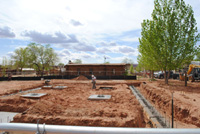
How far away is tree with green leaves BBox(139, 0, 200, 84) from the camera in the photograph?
18156mm

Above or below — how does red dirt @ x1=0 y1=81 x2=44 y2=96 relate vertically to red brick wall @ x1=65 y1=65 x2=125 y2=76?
below

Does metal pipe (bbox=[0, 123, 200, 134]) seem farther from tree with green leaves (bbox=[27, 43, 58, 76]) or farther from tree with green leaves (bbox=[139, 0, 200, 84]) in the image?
tree with green leaves (bbox=[27, 43, 58, 76])

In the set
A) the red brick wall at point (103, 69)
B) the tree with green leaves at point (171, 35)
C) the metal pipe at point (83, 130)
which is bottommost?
the metal pipe at point (83, 130)

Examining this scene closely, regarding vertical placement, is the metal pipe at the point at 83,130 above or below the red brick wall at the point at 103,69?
below

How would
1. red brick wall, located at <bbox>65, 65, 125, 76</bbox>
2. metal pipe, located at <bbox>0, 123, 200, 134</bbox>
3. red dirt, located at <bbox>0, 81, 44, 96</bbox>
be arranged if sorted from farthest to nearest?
red brick wall, located at <bbox>65, 65, 125, 76</bbox>, red dirt, located at <bbox>0, 81, 44, 96</bbox>, metal pipe, located at <bbox>0, 123, 200, 134</bbox>

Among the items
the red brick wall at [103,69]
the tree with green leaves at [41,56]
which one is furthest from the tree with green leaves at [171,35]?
the tree with green leaves at [41,56]

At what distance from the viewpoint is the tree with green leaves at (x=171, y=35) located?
715 inches

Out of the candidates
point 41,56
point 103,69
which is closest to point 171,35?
point 103,69

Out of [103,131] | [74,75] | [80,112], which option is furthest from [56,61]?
[103,131]

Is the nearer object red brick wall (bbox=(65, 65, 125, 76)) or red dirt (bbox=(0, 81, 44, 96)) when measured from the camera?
red dirt (bbox=(0, 81, 44, 96))

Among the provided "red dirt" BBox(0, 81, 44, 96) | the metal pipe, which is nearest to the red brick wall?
"red dirt" BBox(0, 81, 44, 96)

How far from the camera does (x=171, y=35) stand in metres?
18.4

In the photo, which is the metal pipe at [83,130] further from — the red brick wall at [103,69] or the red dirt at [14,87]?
the red brick wall at [103,69]

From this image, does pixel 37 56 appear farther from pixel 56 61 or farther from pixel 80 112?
pixel 80 112
